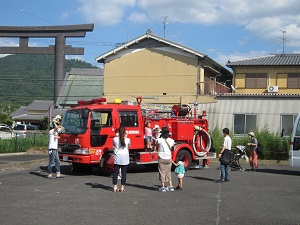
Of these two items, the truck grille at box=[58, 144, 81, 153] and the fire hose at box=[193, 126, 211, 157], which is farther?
the fire hose at box=[193, 126, 211, 157]

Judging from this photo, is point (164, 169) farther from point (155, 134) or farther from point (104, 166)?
point (155, 134)

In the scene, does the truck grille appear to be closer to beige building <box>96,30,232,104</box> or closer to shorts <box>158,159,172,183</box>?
shorts <box>158,159,172,183</box>

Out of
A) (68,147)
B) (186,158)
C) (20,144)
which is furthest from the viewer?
(20,144)

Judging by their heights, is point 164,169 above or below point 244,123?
below

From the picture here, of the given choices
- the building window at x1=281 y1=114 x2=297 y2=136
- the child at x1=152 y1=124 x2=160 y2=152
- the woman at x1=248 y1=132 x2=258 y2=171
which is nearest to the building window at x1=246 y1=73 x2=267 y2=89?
the building window at x1=281 y1=114 x2=297 y2=136

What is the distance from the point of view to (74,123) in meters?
15.4

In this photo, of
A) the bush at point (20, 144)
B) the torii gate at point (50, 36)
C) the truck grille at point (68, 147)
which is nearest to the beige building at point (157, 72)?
the torii gate at point (50, 36)

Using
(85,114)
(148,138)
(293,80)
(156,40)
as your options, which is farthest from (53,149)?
(293,80)

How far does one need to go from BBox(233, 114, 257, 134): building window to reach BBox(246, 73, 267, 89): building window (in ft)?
27.2

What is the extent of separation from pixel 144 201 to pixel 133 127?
5823 millimetres

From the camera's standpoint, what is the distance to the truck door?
1580 centimetres

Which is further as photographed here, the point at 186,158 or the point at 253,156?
the point at 253,156

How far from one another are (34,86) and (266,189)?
90.3 metres

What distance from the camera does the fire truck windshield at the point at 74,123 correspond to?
15.1 m
